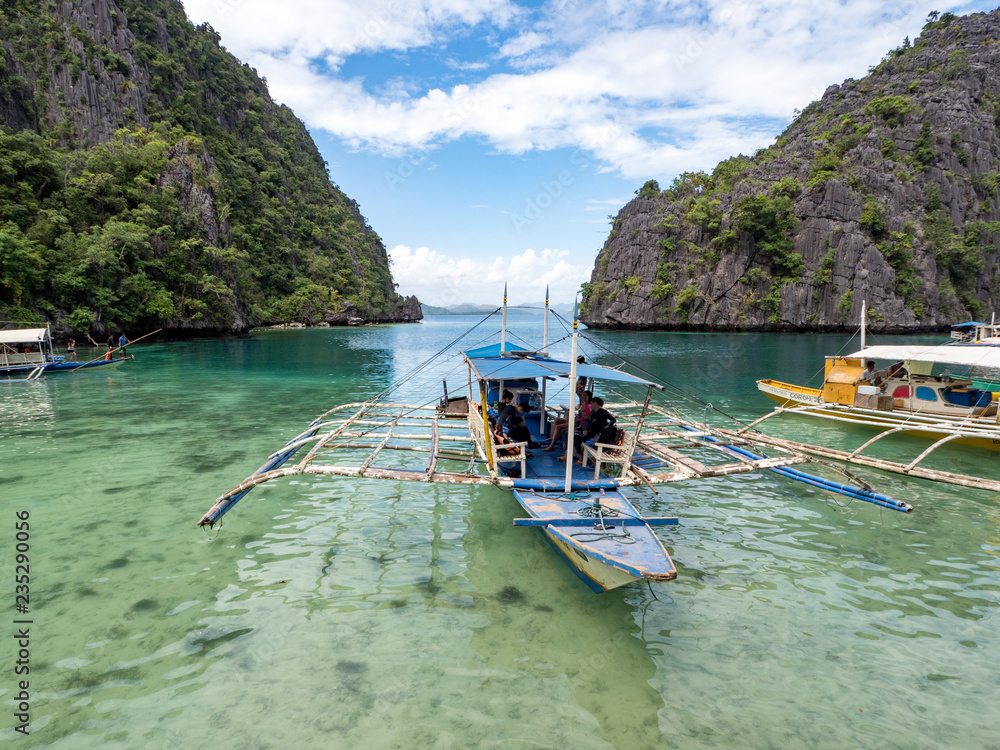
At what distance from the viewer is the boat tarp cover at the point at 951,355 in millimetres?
14584

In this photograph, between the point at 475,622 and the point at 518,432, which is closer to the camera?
the point at 475,622

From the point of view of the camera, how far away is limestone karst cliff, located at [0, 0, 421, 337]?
45844mm

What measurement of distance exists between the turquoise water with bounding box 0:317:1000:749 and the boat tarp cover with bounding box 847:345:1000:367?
513cm

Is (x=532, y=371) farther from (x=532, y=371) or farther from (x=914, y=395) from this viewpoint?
(x=914, y=395)

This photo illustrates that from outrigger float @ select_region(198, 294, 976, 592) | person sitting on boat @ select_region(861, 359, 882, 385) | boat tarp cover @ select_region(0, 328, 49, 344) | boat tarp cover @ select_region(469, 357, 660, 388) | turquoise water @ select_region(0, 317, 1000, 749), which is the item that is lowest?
turquoise water @ select_region(0, 317, 1000, 749)

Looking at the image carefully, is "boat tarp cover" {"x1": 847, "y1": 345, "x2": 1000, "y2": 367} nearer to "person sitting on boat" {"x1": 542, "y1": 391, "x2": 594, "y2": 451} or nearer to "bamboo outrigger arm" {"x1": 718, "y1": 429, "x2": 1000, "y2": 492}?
"bamboo outrigger arm" {"x1": 718, "y1": 429, "x2": 1000, "y2": 492}

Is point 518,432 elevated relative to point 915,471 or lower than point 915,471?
elevated

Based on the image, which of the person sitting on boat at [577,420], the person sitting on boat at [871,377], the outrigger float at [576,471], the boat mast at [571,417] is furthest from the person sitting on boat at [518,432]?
the person sitting on boat at [871,377]

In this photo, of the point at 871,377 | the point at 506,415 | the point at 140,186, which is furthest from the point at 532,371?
the point at 140,186

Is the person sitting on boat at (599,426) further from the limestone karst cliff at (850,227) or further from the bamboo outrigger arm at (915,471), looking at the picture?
the limestone karst cliff at (850,227)

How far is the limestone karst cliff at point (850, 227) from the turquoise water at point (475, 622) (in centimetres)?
7432

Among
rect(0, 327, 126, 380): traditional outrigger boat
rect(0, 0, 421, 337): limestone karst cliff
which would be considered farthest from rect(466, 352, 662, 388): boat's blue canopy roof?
rect(0, 0, 421, 337): limestone karst cliff

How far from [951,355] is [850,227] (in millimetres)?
72925

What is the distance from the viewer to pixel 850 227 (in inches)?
2862
